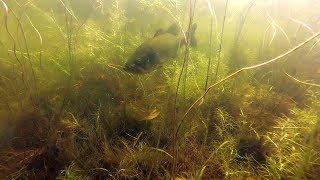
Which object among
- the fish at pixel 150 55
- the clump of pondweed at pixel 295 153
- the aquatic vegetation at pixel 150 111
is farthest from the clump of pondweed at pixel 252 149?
the fish at pixel 150 55

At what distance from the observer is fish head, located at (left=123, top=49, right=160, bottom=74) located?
344 cm

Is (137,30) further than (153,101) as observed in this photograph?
Yes

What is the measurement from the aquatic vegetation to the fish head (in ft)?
0.12

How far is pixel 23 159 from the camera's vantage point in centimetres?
345

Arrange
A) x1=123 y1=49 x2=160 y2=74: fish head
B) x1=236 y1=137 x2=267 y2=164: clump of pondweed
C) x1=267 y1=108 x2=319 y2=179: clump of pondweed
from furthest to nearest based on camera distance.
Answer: x1=236 y1=137 x2=267 y2=164: clump of pondweed, x1=123 y1=49 x2=160 y2=74: fish head, x1=267 y1=108 x2=319 y2=179: clump of pondweed

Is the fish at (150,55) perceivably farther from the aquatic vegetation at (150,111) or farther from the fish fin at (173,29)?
the fish fin at (173,29)

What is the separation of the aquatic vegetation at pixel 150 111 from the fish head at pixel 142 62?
4 cm

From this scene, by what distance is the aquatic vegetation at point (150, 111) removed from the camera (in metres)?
3.27

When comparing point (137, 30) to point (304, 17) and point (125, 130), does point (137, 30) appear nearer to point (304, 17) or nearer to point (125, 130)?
point (125, 130)

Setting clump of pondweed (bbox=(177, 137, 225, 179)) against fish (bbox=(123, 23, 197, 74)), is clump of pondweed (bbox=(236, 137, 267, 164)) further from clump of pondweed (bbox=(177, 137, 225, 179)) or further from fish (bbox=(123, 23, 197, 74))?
fish (bbox=(123, 23, 197, 74))

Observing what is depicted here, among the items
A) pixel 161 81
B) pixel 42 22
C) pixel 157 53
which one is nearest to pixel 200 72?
pixel 161 81

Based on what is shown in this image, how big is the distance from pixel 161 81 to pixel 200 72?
62 centimetres

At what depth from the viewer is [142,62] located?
11.3 feet

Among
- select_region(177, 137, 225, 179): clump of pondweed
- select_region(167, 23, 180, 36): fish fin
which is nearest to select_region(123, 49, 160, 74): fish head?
select_region(167, 23, 180, 36): fish fin
